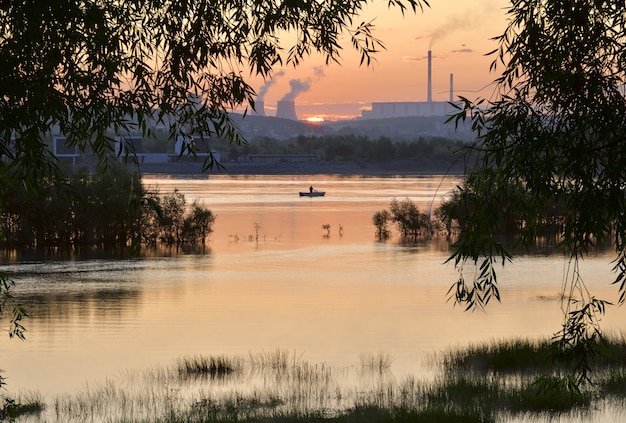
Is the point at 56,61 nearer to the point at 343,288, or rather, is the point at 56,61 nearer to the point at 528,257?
the point at 343,288

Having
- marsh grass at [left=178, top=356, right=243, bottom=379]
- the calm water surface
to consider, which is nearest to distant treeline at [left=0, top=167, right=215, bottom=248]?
the calm water surface

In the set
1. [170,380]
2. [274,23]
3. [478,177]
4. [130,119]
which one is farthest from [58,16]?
[170,380]

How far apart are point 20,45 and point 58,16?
0.60 metres

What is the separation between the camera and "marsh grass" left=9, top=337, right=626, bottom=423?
1912cm

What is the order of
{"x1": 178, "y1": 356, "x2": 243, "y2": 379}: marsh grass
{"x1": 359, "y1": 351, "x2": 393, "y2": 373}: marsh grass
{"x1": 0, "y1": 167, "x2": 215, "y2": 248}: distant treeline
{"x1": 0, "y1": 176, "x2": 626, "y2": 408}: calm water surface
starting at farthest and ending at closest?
{"x1": 0, "y1": 167, "x2": 215, "y2": 248}: distant treeline < {"x1": 0, "y1": 176, "x2": 626, "y2": 408}: calm water surface < {"x1": 359, "y1": 351, "x2": 393, "y2": 373}: marsh grass < {"x1": 178, "y1": 356, "x2": 243, "y2": 379}: marsh grass

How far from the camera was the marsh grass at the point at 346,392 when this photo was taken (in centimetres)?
1912

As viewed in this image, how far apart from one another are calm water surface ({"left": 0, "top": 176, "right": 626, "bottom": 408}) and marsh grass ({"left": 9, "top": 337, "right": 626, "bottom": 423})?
1605 millimetres

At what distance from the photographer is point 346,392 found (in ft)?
72.7

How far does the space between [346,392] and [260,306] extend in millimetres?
17965

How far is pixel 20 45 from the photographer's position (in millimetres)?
12266

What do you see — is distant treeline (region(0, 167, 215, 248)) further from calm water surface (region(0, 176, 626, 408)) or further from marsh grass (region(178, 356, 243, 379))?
marsh grass (region(178, 356, 243, 379))

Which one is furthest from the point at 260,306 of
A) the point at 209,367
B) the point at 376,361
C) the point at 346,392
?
the point at 346,392

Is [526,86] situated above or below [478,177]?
above

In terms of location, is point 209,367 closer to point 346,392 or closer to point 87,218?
point 346,392
